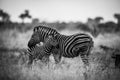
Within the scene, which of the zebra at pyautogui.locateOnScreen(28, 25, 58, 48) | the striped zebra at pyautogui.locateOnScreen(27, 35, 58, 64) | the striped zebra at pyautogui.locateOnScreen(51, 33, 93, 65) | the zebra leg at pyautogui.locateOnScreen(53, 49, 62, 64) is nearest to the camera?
the striped zebra at pyautogui.locateOnScreen(51, 33, 93, 65)

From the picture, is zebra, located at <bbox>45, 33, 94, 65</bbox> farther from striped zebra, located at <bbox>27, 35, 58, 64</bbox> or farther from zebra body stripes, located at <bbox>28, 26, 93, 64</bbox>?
striped zebra, located at <bbox>27, 35, 58, 64</bbox>

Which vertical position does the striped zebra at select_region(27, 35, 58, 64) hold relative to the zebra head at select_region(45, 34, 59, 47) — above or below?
below

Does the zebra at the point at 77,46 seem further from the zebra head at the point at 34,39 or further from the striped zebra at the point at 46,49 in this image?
the zebra head at the point at 34,39

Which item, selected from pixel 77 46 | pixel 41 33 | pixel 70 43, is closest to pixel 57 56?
pixel 70 43

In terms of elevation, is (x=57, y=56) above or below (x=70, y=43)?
below

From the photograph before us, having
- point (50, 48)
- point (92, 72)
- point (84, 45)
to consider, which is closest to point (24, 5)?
point (50, 48)

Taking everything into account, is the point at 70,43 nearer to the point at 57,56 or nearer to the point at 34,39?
the point at 57,56

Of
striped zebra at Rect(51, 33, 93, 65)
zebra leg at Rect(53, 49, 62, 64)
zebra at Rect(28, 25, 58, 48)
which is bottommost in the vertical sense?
zebra leg at Rect(53, 49, 62, 64)

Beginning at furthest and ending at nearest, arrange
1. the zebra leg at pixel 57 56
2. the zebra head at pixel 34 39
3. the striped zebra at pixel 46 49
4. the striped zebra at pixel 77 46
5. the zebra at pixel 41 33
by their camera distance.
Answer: the zebra head at pixel 34 39 < the zebra at pixel 41 33 < the zebra leg at pixel 57 56 < the striped zebra at pixel 46 49 < the striped zebra at pixel 77 46

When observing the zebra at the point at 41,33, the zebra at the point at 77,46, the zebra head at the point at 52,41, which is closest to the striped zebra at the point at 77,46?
the zebra at the point at 77,46

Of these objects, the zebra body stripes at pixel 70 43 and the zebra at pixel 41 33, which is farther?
the zebra at pixel 41 33

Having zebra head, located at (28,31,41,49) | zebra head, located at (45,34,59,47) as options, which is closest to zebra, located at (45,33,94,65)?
zebra head, located at (45,34,59,47)

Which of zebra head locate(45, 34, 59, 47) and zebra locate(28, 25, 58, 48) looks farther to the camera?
zebra locate(28, 25, 58, 48)

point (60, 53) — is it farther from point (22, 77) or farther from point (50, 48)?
Result: point (22, 77)
